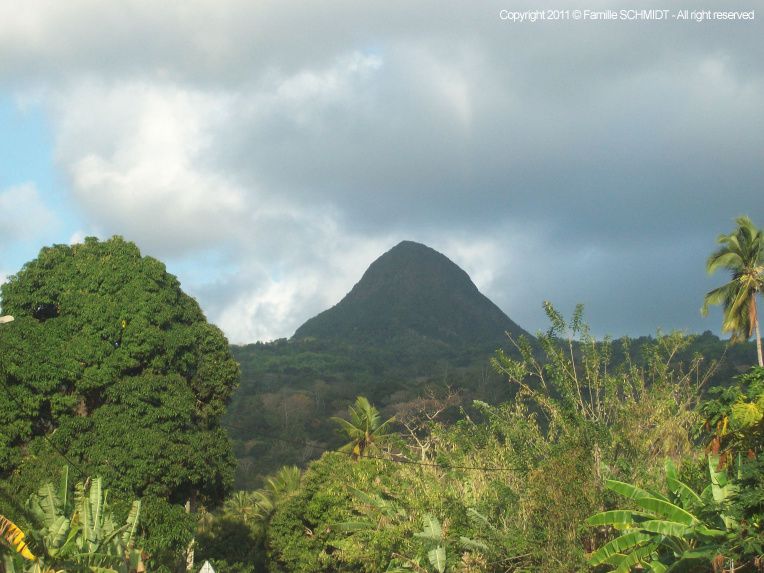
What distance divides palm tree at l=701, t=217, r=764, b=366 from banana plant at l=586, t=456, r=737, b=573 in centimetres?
1231

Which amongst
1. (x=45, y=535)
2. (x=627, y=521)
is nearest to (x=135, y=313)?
(x=45, y=535)

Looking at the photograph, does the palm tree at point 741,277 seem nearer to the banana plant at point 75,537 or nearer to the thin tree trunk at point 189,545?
the thin tree trunk at point 189,545

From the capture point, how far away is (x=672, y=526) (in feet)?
60.7

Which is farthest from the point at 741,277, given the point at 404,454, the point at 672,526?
the point at 672,526

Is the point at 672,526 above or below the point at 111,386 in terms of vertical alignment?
below

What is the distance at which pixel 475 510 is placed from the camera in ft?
81.9

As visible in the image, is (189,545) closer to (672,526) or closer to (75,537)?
(75,537)

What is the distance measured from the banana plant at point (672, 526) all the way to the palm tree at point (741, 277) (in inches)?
485

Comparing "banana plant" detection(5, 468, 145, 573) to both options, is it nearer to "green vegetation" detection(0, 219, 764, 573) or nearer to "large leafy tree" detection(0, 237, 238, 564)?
"green vegetation" detection(0, 219, 764, 573)

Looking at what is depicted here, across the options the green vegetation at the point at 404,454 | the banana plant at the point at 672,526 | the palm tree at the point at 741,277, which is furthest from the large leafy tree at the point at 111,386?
the palm tree at the point at 741,277

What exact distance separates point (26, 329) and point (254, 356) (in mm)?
163922

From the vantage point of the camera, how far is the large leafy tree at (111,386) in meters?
26.8

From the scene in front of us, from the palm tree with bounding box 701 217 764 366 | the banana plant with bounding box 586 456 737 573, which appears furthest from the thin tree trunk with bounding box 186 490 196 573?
the palm tree with bounding box 701 217 764 366

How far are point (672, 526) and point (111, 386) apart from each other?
55.8 feet
